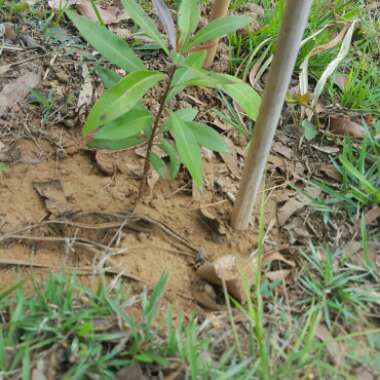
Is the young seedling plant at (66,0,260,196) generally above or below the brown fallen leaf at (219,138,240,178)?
above

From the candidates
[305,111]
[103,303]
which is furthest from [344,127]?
[103,303]

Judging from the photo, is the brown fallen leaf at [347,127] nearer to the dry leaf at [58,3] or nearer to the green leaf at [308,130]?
the green leaf at [308,130]

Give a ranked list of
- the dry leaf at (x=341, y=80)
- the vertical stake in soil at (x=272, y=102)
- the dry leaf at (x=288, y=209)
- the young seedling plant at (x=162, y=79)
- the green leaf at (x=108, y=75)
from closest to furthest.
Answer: the vertical stake in soil at (x=272, y=102), the young seedling plant at (x=162, y=79), the green leaf at (x=108, y=75), the dry leaf at (x=288, y=209), the dry leaf at (x=341, y=80)

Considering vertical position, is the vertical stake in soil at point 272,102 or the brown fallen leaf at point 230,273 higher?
the vertical stake in soil at point 272,102

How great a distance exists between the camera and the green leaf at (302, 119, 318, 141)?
86.5 inches

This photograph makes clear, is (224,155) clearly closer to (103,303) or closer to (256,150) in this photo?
(256,150)

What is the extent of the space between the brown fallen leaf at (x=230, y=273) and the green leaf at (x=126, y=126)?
439 millimetres

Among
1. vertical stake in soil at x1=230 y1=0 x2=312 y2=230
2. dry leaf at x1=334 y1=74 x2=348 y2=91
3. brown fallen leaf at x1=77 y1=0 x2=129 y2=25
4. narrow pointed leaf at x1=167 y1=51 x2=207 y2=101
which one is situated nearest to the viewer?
vertical stake in soil at x1=230 y1=0 x2=312 y2=230

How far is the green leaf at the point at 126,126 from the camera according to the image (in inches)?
61.2

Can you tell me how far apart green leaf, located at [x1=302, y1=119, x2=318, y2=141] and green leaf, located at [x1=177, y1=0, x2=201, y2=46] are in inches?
28.2

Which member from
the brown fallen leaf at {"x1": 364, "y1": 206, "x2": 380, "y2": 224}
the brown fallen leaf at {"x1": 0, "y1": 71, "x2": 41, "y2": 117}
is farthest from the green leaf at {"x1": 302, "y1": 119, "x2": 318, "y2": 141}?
the brown fallen leaf at {"x1": 0, "y1": 71, "x2": 41, "y2": 117}

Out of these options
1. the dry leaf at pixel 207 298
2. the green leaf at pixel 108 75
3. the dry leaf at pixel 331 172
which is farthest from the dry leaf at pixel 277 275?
the green leaf at pixel 108 75

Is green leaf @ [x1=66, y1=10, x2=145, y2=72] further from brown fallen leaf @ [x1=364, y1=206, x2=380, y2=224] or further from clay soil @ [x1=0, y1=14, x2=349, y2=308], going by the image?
brown fallen leaf @ [x1=364, y1=206, x2=380, y2=224]

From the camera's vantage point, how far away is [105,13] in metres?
2.53
